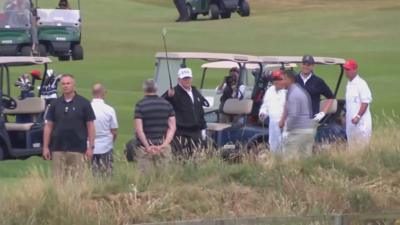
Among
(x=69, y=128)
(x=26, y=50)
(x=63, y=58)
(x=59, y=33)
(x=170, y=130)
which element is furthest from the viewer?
(x=63, y=58)

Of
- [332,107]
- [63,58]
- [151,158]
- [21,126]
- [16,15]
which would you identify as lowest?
[63,58]

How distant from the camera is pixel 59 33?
3209 centimetres

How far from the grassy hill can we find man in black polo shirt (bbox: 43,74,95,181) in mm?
6609

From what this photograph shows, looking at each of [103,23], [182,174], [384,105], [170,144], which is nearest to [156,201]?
[182,174]

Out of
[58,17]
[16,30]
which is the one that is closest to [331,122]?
[16,30]

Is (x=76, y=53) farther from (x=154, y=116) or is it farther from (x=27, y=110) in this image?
(x=154, y=116)

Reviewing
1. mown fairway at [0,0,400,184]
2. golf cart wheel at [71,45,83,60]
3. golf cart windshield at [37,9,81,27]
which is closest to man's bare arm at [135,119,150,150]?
mown fairway at [0,0,400,184]

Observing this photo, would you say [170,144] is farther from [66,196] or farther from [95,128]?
[66,196]

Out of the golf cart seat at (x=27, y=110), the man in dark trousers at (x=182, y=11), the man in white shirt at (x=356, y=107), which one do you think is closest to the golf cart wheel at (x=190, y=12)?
the man in dark trousers at (x=182, y=11)

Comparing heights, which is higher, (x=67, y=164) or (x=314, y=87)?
(x=314, y=87)

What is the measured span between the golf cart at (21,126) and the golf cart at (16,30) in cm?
1403

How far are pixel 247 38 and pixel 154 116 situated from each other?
25399mm

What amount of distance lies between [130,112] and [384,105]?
16.3 ft

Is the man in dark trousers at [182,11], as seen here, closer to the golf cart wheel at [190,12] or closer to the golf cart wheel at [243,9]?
the golf cart wheel at [190,12]
